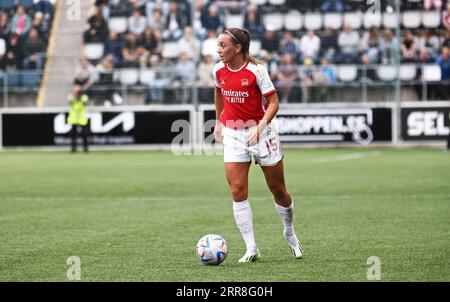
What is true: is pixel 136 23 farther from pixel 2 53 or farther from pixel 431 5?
pixel 431 5

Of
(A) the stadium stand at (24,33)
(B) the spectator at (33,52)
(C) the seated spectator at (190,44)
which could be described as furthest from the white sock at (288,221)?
(B) the spectator at (33,52)

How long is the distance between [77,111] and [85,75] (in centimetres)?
275

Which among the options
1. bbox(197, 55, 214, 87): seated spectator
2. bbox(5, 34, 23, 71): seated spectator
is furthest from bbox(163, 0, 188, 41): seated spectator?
bbox(5, 34, 23, 71): seated spectator

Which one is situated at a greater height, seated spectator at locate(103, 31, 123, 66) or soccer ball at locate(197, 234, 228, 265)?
seated spectator at locate(103, 31, 123, 66)

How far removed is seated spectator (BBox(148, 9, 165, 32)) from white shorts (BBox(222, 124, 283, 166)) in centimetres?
2388

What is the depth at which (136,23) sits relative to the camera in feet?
108

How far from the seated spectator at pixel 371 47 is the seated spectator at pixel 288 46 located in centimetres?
218

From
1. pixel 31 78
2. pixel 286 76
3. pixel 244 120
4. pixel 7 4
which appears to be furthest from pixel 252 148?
pixel 7 4

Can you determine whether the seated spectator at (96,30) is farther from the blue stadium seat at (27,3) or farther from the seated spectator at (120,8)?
the blue stadium seat at (27,3)

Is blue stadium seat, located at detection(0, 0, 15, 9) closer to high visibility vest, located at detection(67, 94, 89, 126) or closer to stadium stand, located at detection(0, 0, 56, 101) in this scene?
stadium stand, located at detection(0, 0, 56, 101)

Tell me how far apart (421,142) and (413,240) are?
19240 millimetres

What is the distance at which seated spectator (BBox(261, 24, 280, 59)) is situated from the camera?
3150cm

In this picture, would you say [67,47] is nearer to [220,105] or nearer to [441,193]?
[441,193]

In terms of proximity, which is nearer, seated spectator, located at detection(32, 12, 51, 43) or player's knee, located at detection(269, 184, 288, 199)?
player's knee, located at detection(269, 184, 288, 199)
